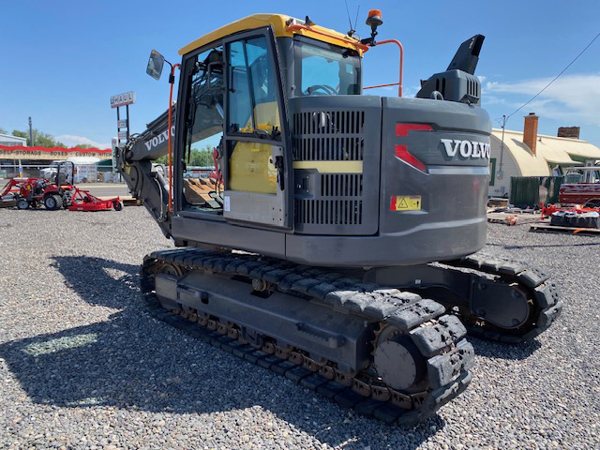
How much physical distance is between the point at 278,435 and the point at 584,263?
9.02 meters

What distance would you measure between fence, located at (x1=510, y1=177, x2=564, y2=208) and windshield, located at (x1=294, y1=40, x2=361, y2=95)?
21.4 metres

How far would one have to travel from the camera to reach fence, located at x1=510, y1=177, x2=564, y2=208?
23.6 m

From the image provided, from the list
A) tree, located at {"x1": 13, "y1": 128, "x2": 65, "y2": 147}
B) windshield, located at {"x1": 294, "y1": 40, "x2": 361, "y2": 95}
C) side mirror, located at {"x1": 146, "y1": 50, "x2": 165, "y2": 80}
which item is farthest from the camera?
tree, located at {"x1": 13, "y1": 128, "x2": 65, "y2": 147}

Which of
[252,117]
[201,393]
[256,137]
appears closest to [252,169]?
[256,137]

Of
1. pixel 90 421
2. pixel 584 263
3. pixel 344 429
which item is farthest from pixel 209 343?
pixel 584 263

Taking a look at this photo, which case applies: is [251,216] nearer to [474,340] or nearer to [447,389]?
[447,389]

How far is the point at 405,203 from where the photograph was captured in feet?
12.9

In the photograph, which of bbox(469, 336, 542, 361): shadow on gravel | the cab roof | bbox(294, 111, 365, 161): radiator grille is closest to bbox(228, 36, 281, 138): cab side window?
the cab roof

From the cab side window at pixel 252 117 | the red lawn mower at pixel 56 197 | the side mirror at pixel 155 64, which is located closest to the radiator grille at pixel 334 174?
the cab side window at pixel 252 117

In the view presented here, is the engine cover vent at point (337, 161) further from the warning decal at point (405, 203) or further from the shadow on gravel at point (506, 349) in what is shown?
the shadow on gravel at point (506, 349)

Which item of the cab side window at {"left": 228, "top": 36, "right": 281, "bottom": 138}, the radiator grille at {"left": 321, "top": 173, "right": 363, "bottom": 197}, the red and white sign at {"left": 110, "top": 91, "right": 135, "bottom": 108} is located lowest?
the radiator grille at {"left": 321, "top": 173, "right": 363, "bottom": 197}

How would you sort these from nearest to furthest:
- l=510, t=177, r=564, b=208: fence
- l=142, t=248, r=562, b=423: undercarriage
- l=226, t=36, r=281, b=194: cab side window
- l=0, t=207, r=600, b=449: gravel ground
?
l=0, t=207, r=600, b=449: gravel ground, l=142, t=248, r=562, b=423: undercarriage, l=226, t=36, r=281, b=194: cab side window, l=510, t=177, r=564, b=208: fence

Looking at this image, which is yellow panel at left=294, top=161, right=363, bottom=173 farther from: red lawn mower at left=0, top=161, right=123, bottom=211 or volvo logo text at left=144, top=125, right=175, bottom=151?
red lawn mower at left=0, top=161, right=123, bottom=211

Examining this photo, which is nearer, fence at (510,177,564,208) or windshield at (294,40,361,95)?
windshield at (294,40,361,95)
